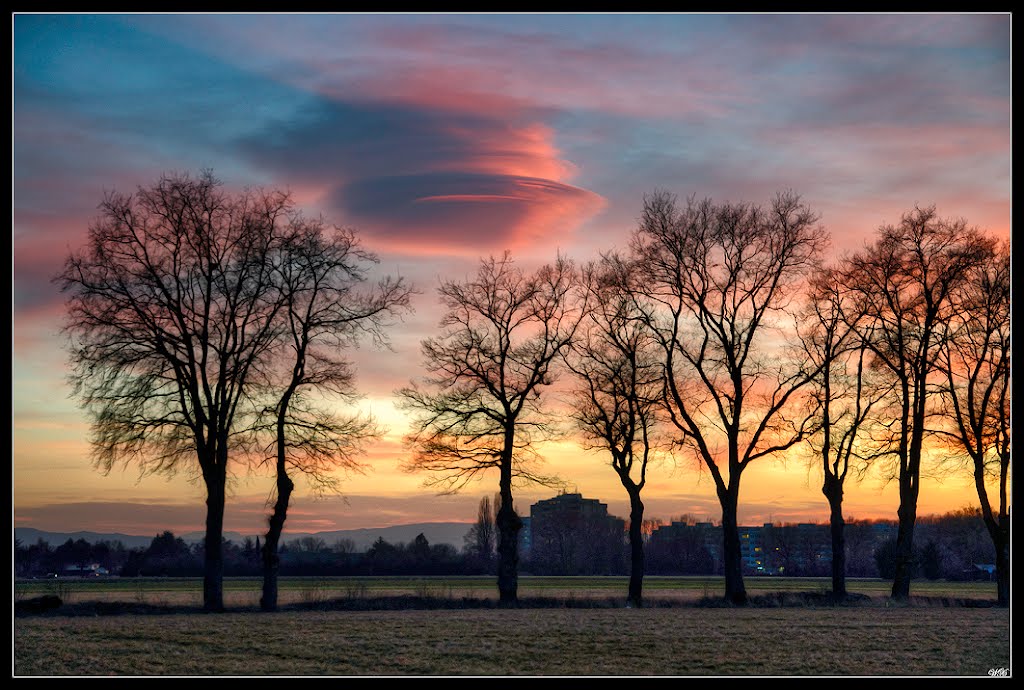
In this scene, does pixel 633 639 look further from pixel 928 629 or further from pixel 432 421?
pixel 432 421

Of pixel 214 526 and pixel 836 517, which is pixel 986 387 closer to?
pixel 836 517

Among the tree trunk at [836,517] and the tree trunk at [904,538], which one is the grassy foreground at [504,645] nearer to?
the tree trunk at [904,538]

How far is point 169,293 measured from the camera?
34.3 m

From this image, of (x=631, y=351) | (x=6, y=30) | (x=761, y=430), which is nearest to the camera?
(x=6, y=30)

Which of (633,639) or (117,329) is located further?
(117,329)

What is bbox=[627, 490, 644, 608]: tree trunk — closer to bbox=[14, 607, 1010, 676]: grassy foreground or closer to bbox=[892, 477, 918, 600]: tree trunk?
bbox=[14, 607, 1010, 676]: grassy foreground

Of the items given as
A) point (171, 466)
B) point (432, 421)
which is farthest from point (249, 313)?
point (432, 421)

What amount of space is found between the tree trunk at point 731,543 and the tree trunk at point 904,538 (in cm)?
736

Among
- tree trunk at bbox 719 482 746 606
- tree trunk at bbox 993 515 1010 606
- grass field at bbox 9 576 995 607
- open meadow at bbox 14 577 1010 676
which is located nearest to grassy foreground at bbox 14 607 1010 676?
open meadow at bbox 14 577 1010 676

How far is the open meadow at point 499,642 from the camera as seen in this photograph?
20.6 metres

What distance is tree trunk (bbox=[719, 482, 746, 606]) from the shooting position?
131 feet

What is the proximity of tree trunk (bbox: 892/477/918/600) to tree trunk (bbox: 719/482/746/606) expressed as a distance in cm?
736

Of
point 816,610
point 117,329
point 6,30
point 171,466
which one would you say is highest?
point 6,30

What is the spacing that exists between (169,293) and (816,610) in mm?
27219
